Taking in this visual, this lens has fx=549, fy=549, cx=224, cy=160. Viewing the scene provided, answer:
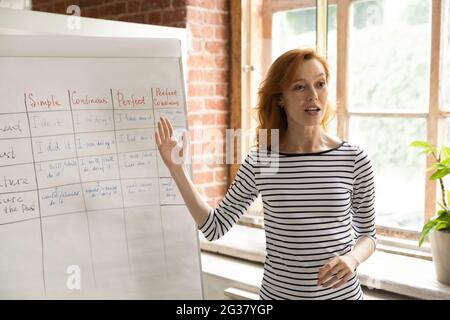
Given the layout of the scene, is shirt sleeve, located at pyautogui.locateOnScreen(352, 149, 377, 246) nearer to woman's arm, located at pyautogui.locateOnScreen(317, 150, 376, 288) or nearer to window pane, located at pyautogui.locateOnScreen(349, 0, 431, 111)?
woman's arm, located at pyautogui.locateOnScreen(317, 150, 376, 288)

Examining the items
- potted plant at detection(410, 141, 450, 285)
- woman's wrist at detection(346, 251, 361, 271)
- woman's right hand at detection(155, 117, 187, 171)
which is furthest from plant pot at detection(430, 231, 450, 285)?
woman's right hand at detection(155, 117, 187, 171)

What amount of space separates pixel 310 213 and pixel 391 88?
3.17 ft

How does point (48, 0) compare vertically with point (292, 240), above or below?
above

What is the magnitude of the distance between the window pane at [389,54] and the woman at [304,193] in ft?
2.42

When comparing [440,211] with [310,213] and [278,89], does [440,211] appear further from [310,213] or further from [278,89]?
[278,89]

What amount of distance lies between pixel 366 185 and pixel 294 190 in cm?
22

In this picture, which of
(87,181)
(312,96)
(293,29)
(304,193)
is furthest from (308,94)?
(293,29)

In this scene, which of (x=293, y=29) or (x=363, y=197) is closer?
(x=363, y=197)

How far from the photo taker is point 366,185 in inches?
65.0

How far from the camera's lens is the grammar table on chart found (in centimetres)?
156

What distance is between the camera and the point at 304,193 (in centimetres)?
163

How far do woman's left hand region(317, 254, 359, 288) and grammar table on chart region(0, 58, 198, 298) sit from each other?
0.53 m

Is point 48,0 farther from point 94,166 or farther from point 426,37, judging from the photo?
point 426,37
